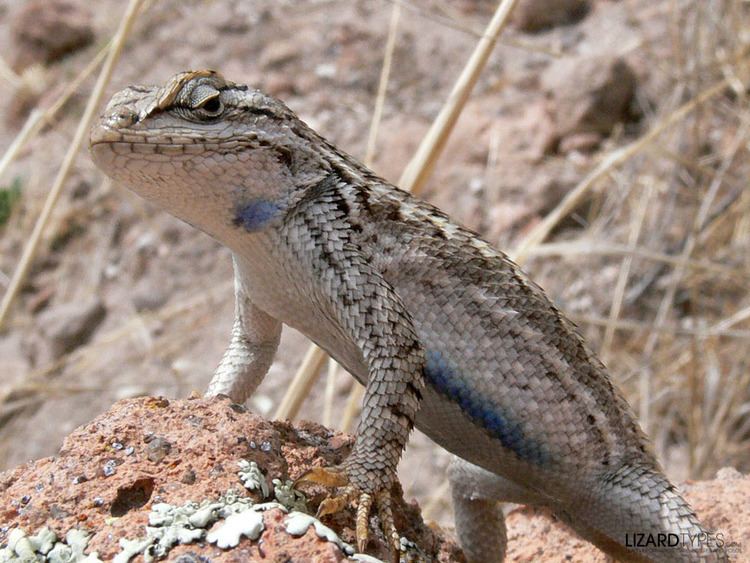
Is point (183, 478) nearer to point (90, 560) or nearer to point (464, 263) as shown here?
point (90, 560)

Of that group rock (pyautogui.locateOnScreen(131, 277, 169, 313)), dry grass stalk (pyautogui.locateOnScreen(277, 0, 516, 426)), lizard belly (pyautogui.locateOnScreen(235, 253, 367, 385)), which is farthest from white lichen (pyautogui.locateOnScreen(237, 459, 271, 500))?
rock (pyautogui.locateOnScreen(131, 277, 169, 313))

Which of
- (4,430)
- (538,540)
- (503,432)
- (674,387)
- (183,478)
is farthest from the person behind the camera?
(4,430)

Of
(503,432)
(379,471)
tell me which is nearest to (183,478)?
(379,471)

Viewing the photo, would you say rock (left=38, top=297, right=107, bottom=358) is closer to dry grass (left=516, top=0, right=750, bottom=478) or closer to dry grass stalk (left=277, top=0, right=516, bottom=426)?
dry grass (left=516, top=0, right=750, bottom=478)

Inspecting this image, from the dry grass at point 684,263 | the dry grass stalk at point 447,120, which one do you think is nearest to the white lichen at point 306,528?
the dry grass stalk at point 447,120

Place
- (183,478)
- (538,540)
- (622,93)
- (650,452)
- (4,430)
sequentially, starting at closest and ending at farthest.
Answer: (183,478), (650,452), (538,540), (4,430), (622,93)

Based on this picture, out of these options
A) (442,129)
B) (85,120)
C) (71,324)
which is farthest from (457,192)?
(85,120)

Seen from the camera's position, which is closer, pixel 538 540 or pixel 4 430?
pixel 538 540
